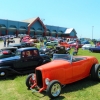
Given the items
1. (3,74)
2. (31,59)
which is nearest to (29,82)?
(3,74)

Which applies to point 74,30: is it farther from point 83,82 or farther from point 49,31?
point 83,82

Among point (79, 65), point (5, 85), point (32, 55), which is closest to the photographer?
point (79, 65)

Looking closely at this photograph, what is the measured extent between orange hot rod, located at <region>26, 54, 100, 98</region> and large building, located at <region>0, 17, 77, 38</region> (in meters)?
53.3

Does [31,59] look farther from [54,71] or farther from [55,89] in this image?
[55,89]

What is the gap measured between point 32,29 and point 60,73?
210 feet

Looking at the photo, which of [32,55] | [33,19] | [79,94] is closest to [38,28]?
[33,19]

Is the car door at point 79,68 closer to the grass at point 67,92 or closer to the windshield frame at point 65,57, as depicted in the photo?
the windshield frame at point 65,57

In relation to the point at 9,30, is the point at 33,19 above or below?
above

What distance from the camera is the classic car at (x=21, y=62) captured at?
9734 millimetres

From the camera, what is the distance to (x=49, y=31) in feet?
257

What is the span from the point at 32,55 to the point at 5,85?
3.08 metres

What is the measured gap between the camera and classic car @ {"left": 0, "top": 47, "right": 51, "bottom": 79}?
31.9 ft

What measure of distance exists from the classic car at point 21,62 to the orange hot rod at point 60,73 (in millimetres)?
2875

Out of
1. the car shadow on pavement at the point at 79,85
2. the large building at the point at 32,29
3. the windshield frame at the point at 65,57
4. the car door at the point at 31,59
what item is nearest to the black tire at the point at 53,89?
the car shadow on pavement at the point at 79,85
